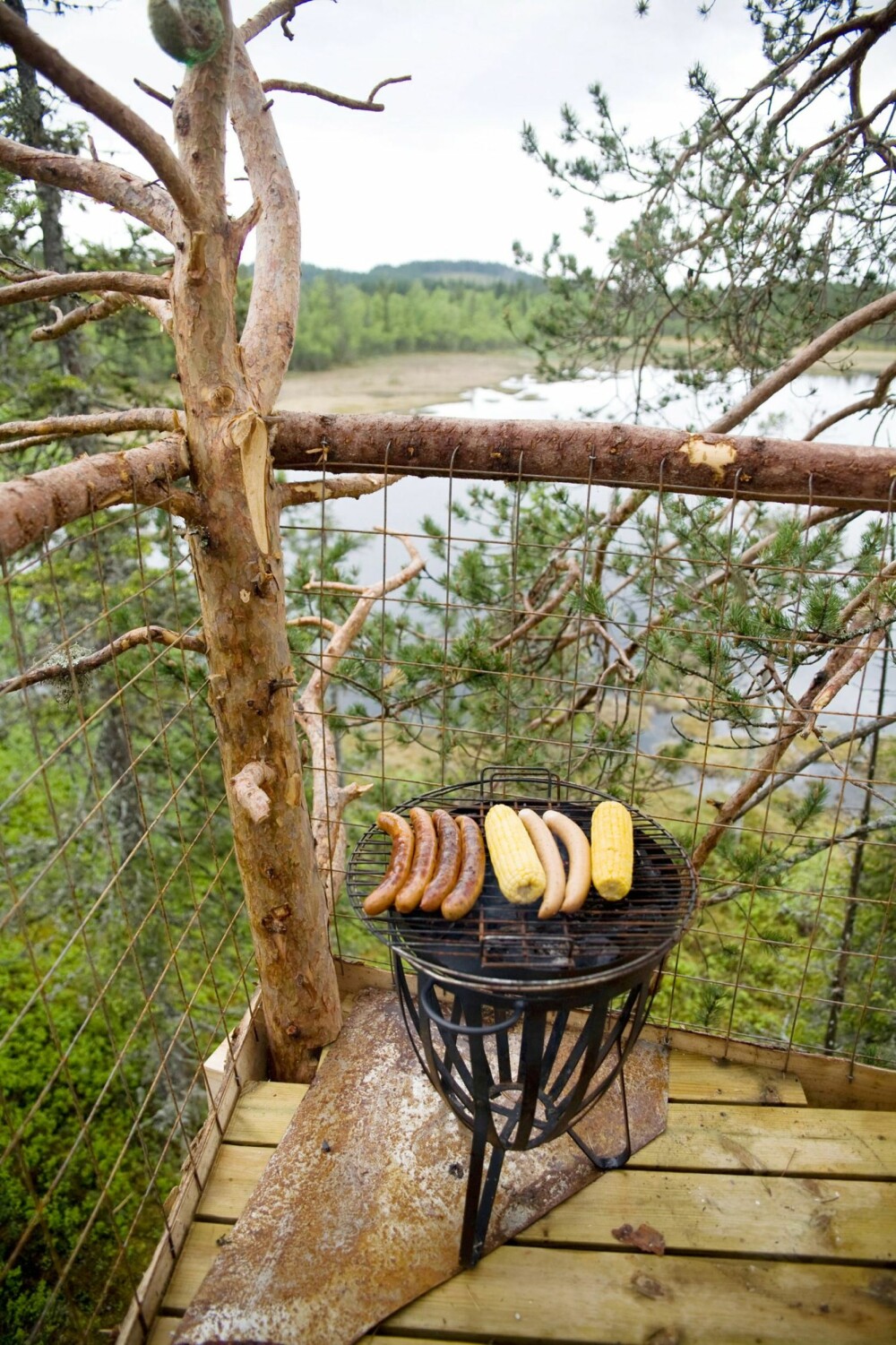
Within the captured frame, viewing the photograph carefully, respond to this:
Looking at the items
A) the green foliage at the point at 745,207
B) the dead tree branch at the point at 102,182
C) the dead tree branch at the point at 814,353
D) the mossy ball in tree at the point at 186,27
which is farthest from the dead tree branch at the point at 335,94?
the green foliage at the point at 745,207

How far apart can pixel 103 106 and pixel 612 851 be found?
1.79 m

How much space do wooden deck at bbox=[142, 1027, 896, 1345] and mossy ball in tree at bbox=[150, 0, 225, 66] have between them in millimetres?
2687

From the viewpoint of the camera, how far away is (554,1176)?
2320 millimetres

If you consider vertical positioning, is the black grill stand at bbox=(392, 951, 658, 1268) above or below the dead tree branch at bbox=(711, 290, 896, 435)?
below

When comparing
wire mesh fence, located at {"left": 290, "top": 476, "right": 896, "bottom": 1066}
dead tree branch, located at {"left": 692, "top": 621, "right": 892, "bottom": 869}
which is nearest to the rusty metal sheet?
wire mesh fence, located at {"left": 290, "top": 476, "right": 896, "bottom": 1066}

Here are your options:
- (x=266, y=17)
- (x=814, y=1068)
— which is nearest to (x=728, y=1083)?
(x=814, y=1068)

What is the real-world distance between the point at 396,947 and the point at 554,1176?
1029 mm

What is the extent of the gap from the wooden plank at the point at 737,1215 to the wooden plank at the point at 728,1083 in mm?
264

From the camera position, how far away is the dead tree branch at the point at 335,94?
2.54m

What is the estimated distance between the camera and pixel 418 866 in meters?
2.02

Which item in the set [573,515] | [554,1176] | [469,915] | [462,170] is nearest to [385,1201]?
[554,1176]

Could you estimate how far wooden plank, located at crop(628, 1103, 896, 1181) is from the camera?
2.36 meters

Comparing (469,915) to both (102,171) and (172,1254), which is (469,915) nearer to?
(172,1254)

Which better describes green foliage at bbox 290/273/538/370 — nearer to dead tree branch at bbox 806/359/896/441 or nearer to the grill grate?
dead tree branch at bbox 806/359/896/441
